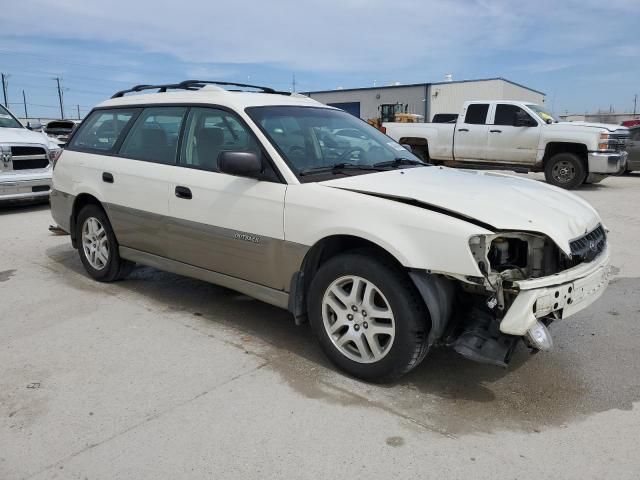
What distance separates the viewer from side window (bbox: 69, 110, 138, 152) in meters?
5.04

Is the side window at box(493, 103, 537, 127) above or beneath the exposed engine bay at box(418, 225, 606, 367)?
above

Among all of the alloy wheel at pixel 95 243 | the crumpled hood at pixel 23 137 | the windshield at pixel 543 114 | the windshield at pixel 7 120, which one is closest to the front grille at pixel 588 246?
the alloy wheel at pixel 95 243

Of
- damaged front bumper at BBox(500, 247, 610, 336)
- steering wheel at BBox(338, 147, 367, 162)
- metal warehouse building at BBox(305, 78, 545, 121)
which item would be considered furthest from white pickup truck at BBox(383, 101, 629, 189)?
metal warehouse building at BBox(305, 78, 545, 121)

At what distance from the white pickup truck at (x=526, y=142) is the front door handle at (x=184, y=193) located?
10135 millimetres

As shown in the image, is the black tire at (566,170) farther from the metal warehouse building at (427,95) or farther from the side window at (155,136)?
the metal warehouse building at (427,95)

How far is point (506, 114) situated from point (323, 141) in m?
10.1

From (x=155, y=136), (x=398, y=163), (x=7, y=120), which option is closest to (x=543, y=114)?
(x=398, y=163)

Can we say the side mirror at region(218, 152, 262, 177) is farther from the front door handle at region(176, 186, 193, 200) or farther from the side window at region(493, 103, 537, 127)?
the side window at region(493, 103, 537, 127)

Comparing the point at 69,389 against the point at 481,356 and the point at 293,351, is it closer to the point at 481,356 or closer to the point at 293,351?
the point at 293,351

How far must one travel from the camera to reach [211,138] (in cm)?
417

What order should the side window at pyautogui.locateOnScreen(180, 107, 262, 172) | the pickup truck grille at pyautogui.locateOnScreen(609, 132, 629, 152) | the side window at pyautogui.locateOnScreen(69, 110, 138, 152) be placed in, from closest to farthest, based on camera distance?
the side window at pyautogui.locateOnScreen(180, 107, 262, 172) < the side window at pyautogui.locateOnScreen(69, 110, 138, 152) < the pickup truck grille at pyautogui.locateOnScreen(609, 132, 629, 152)

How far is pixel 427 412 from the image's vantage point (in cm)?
304

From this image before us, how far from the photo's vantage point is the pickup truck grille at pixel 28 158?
905cm

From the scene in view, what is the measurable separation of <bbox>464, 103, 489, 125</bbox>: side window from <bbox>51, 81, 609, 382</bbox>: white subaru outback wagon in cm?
949
